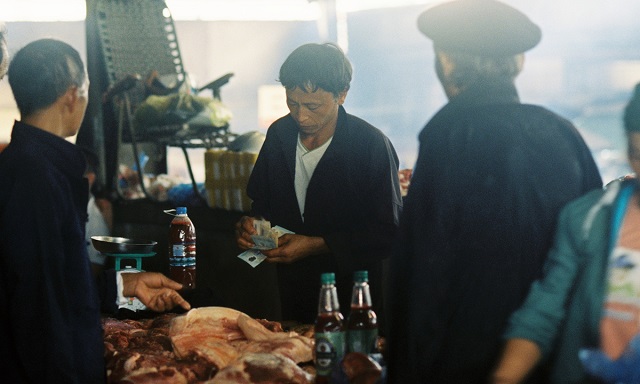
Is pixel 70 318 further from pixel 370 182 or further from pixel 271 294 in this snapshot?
pixel 271 294

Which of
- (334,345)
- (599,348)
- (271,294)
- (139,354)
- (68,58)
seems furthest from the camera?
(271,294)

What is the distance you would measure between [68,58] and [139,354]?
1097 mm

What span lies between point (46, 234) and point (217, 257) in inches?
134

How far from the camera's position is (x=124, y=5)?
679 cm

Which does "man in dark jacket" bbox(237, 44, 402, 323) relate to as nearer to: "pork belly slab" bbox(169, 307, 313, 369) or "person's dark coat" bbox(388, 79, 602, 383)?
"pork belly slab" bbox(169, 307, 313, 369)

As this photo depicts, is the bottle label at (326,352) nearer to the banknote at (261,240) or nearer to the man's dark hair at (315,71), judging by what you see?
the banknote at (261,240)

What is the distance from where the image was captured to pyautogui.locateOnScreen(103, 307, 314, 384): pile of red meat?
2748 mm

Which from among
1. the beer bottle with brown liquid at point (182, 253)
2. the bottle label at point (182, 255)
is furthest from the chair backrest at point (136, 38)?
the bottle label at point (182, 255)

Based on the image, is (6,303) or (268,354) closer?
(6,303)

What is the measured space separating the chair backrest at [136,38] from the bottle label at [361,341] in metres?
4.63

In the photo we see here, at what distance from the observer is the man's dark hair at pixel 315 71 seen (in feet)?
12.1

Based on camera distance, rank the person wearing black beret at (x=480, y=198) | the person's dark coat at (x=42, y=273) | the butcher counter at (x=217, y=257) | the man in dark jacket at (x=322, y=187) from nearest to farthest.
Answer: the person wearing black beret at (x=480, y=198) < the person's dark coat at (x=42, y=273) < the man in dark jacket at (x=322, y=187) < the butcher counter at (x=217, y=257)

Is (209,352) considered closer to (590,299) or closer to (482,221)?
(482,221)

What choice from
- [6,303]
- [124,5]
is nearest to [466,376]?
[6,303]
